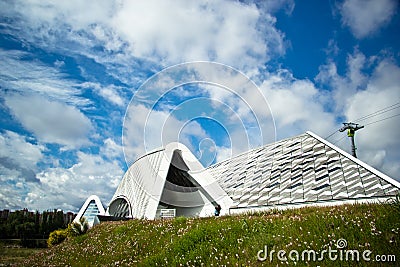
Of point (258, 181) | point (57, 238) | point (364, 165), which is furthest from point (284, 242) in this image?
point (57, 238)

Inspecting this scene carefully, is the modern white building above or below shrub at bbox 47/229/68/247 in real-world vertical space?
above

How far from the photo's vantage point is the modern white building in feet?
57.9

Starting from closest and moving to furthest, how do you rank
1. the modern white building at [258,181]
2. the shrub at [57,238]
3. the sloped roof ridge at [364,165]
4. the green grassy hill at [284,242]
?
the green grassy hill at [284,242]
the sloped roof ridge at [364,165]
the modern white building at [258,181]
the shrub at [57,238]

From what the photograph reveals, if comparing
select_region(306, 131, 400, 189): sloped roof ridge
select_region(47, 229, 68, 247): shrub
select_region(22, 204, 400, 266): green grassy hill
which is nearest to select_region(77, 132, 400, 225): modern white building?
select_region(306, 131, 400, 189): sloped roof ridge

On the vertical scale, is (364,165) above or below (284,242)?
above

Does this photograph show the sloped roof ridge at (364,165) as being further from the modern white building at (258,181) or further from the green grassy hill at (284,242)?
the green grassy hill at (284,242)

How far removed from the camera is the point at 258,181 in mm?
24312

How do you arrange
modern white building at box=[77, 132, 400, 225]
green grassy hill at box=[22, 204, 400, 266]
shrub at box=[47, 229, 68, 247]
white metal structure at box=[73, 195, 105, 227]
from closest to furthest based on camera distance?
green grassy hill at box=[22, 204, 400, 266] → modern white building at box=[77, 132, 400, 225] → shrub at box=[47, 229, 68, 247] → white metal structure at box=[73, 195, 105, 227]

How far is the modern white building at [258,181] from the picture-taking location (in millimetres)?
17656

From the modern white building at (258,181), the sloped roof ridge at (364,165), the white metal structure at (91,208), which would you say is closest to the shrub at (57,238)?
the modern white building at (258,181)

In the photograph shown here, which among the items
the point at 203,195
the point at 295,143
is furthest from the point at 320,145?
the point at 203,195

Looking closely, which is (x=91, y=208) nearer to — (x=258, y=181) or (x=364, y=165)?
(x=258, y=181)

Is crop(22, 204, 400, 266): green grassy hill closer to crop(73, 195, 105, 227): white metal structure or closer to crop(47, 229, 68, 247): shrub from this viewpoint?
crop(47, 229, 68, 247): shrub

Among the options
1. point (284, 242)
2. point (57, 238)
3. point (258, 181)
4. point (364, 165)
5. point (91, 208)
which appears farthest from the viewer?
point (91, 208)
